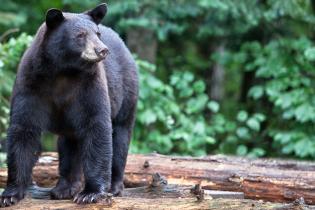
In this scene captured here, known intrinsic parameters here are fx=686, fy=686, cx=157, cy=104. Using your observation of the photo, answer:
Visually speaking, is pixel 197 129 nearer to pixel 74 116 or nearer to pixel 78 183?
pixel 78 183

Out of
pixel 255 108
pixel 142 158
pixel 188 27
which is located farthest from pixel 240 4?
pixel 142 158

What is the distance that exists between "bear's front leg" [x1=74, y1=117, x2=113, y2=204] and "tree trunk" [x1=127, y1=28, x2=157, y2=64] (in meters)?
5.28

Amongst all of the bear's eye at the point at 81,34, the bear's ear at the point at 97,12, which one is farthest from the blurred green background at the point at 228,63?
the bear's eye at the point at 81,34

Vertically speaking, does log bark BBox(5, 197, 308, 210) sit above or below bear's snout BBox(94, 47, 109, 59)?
below

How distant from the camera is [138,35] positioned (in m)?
10.4

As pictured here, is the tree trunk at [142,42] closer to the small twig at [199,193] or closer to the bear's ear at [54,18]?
the bear's ear at [54,18]

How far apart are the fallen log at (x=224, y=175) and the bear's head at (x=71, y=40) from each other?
1625 mm

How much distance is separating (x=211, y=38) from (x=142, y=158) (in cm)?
489

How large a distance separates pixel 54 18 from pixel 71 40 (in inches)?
9.0

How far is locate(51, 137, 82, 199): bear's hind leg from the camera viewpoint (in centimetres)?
579

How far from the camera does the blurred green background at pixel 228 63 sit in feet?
31.0

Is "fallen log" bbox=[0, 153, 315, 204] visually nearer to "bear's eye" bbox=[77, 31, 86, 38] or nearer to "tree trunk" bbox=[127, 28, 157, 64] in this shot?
"bear's eye" bbox=[77, 31, 86, 38]

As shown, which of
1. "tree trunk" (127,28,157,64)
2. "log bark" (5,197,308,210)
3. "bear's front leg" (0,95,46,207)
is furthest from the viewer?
"tree trunk" (127,28,157,64)

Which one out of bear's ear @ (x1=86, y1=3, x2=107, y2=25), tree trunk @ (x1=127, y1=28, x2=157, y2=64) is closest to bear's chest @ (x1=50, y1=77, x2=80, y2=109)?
bear's ear @ (x1=86, y1=3, x2=107, y2=25)
